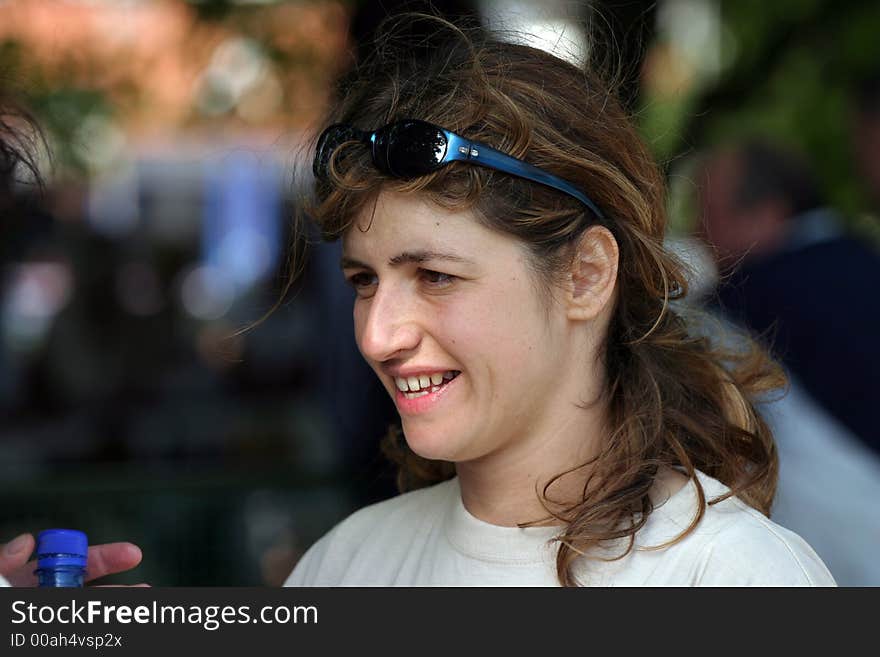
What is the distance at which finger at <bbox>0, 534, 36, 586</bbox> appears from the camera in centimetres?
190

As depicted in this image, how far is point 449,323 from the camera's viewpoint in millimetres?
1773

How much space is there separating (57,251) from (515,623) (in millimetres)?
8293

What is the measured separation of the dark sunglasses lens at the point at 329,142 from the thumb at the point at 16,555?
0.77 m

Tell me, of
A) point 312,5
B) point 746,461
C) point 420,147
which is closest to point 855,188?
point 312,5

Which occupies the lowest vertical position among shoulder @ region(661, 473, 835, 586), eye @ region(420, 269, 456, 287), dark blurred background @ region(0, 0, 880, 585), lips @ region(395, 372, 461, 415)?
shoulder @ region(661, 473, 835, 586)

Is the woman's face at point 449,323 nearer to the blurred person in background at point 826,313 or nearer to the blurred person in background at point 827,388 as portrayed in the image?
the blurred person in background at point 826,313

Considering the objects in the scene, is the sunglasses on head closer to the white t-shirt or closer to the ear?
the ear

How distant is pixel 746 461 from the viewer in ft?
6.70

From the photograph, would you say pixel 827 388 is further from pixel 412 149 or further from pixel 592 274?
pixel 412 149

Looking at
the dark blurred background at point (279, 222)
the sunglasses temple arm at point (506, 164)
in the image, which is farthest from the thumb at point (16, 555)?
the sunglasses temple arm at point (506, 164)

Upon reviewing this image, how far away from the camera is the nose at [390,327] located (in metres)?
1.78

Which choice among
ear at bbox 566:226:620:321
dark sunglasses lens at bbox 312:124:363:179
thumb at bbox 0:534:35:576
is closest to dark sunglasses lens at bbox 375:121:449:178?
dark sunglasses lens at bbox 312:124:363:179

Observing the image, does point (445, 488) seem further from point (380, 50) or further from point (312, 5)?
point (312, 5)

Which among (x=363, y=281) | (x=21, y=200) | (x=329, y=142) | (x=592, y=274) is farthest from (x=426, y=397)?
(x=21, y=200)
